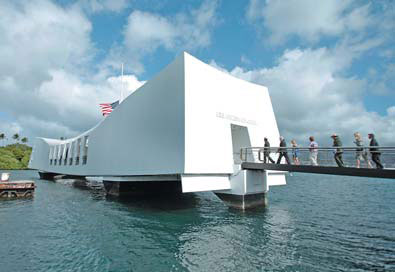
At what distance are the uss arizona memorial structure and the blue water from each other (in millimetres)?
2053

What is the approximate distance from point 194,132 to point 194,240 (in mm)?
5765

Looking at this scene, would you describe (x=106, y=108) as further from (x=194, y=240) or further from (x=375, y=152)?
(x=375, y=152)

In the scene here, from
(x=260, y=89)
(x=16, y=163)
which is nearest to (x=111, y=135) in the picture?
→ (x=260, y=89)

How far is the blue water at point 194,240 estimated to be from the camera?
21.5 ft

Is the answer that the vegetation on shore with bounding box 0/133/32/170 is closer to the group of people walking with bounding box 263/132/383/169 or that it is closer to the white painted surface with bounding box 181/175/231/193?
the white painted surface with bounding box 181/175/231/193

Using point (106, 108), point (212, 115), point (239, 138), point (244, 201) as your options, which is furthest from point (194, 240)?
point (106, 108)

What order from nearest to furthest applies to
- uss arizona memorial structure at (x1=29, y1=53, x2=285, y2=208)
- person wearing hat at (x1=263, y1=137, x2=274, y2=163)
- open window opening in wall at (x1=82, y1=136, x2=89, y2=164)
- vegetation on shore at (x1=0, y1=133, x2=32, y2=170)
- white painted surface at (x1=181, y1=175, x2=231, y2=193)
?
white painted surface at (x1=181, y1=175, x2=231, y2=193) < uss arizona memorial structure at (x1=29, y1=53, x2=285, y2=208) < person wearing hat at (x1=263, y1=137, x2=274, y2=163) < open window opening in wall at (x1=82, y1=136, x2=89, y2=164) < vegetation on shore at (x1=0, y1=133, x2=32, y2=170)

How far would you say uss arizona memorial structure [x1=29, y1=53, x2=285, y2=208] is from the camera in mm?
12945

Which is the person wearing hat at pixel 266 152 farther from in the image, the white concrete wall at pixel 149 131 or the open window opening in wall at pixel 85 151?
the open window opening in wall at pixel 85 151

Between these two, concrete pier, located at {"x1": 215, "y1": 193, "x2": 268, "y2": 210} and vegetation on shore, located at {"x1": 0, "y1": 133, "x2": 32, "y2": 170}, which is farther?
vegetation on shore, located at {"x1": 0, "y1": 133, "x2": 32, "y2": 170}

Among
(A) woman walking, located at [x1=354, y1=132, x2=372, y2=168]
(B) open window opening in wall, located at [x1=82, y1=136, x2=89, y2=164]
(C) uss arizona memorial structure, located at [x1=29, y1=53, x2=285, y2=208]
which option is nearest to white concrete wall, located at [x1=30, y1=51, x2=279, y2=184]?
(C) uss arizona memorial structure, located at [x1=29, y1=53, x2=285, y2=208]

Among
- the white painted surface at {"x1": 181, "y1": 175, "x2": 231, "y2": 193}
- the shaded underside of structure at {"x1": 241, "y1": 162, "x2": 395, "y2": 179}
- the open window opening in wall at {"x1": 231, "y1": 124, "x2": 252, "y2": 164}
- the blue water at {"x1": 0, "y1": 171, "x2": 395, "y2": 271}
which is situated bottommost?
the blue water at {"x1": 0, "y1": 171, "x2": 395, "y2": 271}

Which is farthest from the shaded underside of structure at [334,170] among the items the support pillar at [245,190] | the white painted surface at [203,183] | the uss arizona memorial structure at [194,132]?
the white painted surface at [203,183]

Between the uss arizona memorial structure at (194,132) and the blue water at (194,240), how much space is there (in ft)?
6.74
